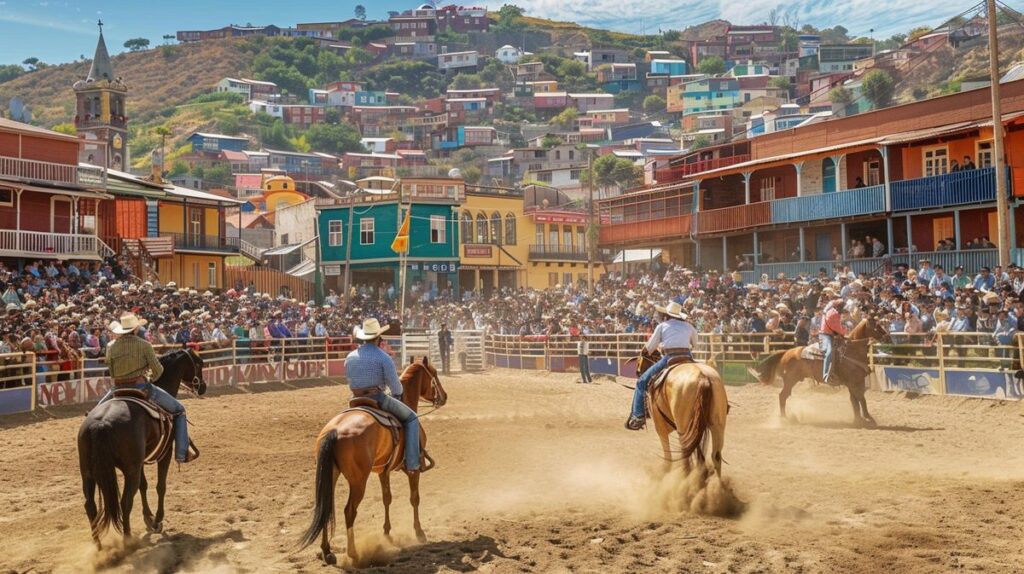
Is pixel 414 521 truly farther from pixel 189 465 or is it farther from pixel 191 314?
pixel 191 314

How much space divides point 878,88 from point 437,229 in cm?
5912

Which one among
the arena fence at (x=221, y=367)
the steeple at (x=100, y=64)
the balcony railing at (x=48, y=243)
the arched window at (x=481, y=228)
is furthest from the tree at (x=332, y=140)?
the arena fence at (x=221, y=367)

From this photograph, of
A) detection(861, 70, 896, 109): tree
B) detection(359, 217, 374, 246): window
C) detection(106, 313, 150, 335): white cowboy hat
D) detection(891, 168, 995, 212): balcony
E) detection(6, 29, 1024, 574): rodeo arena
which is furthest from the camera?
detection(861, 70, 896, 109): tree

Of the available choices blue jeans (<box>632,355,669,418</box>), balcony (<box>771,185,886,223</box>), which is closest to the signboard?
balcony (<box>771,185,886,223</box>)

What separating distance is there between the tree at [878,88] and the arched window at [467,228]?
53402mm

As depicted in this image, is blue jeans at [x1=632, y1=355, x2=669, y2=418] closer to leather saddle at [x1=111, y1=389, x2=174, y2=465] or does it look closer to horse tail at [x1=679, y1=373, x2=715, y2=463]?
horse tail at [x1=679, y1=373, x2=715, y2=463]

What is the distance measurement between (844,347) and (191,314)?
20479mm

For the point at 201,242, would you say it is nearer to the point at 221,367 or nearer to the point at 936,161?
the point at 221,367

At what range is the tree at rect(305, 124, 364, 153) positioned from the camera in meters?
185

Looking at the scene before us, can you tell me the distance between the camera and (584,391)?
2830cm

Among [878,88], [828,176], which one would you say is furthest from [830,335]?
[878,88]

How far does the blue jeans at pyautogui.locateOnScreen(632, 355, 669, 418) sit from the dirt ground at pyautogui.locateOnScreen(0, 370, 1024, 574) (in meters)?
0.75

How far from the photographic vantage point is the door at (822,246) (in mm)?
39688

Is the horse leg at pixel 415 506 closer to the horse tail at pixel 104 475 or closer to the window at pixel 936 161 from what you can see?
the horse tail at pixel 104 475
